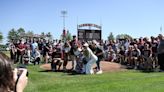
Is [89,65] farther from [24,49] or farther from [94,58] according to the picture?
[24,49]

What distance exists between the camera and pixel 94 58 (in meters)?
19.2

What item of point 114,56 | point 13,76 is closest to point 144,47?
point 114,56

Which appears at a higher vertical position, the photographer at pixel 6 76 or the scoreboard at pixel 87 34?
the scoreboard at pixel 87 34

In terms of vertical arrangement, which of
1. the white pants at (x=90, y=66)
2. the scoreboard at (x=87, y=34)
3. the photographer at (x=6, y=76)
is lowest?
the white pants at (x=90, y=66)

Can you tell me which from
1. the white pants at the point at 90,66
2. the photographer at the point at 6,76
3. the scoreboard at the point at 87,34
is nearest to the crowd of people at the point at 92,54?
the white pants at the point at 90,66

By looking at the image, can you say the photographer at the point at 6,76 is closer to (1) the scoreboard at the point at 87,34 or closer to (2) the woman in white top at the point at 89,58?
(2) the woman in white top at the point at 89,58

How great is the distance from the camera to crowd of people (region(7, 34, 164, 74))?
64.0ft

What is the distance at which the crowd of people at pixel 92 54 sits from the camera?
19.5 m

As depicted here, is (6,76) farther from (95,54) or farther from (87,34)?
(87,34)

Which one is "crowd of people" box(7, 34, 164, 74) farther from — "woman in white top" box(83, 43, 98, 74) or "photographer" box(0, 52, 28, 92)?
"photographer" box(0, 52, 28, 92)

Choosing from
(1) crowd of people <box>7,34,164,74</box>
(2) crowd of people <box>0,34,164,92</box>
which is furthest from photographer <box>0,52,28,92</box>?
(1) crowd of people <box>7,34,164,74</box>

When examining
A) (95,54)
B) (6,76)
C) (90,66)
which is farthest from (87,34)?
(6,76)

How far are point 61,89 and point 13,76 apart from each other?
10184 millimetres

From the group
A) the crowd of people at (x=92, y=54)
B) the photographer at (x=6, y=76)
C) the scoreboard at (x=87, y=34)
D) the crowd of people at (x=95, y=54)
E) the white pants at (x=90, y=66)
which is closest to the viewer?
the photographer at (x=6, y=76)
